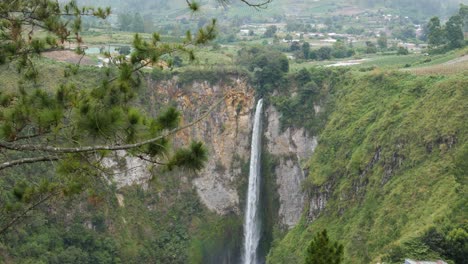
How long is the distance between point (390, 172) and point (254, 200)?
9.48 metres

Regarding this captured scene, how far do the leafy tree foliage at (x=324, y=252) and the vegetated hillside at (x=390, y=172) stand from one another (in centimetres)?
754

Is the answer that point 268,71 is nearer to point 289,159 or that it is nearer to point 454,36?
point 289,159

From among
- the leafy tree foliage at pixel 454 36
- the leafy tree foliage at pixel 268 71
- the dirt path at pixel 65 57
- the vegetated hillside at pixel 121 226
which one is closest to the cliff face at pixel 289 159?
the leafy tree foliage at pixel 268 71

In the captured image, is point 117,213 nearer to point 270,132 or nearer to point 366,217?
point 270,132

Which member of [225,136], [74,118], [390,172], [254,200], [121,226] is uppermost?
[74,118]

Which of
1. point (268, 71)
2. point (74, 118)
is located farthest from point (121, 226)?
point (74, 118)

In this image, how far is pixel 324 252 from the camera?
1259 centimetres

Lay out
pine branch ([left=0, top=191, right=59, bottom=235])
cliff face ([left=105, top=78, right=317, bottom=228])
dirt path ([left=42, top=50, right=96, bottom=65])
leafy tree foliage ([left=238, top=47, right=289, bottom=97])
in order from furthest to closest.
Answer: dirt path ([left=42, top=50, right=96, bottom=65]) < leafy tree foliage ([left=238, top=47, right=289, bottom=97]) < cliff face ([left=105, top=78, right=317, bottom=228]) < pine branch ([left=0, top=191, right=59, bottom=235])

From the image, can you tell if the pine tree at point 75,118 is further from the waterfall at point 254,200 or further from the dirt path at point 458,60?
the dirt path at point 458,60

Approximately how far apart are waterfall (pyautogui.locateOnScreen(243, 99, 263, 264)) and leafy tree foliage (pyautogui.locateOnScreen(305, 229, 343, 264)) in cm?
2013

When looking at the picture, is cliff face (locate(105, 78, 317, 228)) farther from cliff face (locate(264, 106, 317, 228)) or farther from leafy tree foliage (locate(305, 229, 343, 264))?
leafy tree foliage (locate(305, 229, 343, 264))

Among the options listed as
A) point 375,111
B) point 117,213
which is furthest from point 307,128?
point 117,213

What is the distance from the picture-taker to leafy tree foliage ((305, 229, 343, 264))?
12.5m

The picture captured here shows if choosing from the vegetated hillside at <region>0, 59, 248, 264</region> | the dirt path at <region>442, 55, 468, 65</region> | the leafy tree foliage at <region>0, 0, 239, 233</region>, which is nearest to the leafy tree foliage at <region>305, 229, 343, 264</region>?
the leafy tree foliage at <region>0, 0, 239, 233</region>
